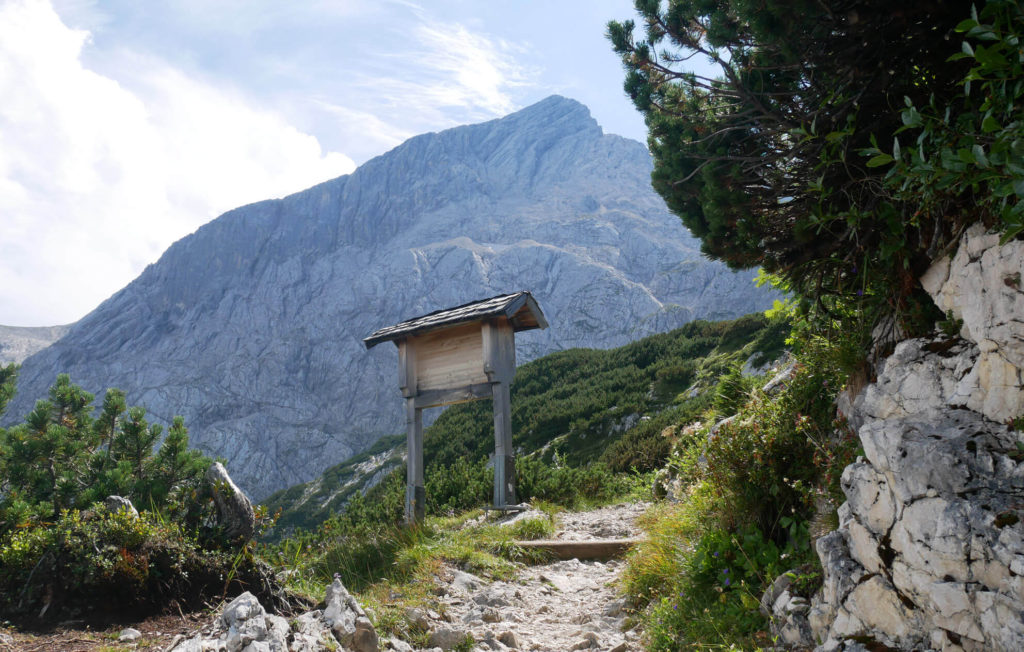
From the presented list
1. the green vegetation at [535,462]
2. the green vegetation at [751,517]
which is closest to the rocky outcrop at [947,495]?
the green vegetation at [751,517]

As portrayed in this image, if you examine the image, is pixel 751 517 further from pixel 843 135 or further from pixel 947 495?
pixel 843 135

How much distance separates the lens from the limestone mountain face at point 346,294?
80.6 metres

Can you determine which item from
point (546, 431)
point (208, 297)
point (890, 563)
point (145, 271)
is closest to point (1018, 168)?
point (890, 563)

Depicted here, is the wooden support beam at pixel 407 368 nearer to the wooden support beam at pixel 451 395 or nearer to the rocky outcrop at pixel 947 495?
the wooden support beam at pixel 451 395

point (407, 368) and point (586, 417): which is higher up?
point (407, 368)

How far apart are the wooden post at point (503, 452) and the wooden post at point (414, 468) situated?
3.87 feet

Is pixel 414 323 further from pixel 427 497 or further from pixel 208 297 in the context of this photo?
pixel 208 297

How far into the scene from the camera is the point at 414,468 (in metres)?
9.50

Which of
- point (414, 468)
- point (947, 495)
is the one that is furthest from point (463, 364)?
point (947, 495)

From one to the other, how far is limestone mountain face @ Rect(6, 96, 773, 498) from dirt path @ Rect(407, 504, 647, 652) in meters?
71.5

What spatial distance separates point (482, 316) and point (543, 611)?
188 inches

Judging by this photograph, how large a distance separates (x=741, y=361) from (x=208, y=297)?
97887 millimetres

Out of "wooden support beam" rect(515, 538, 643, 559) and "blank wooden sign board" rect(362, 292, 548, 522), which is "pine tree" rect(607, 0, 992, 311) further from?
"blank wooden sign board" rect(362, 292, 548, 522)

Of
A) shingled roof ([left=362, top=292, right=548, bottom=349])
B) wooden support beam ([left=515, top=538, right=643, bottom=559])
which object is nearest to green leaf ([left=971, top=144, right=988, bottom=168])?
wooden support beam ([left=515, top=538, right=643, bottom=559])
